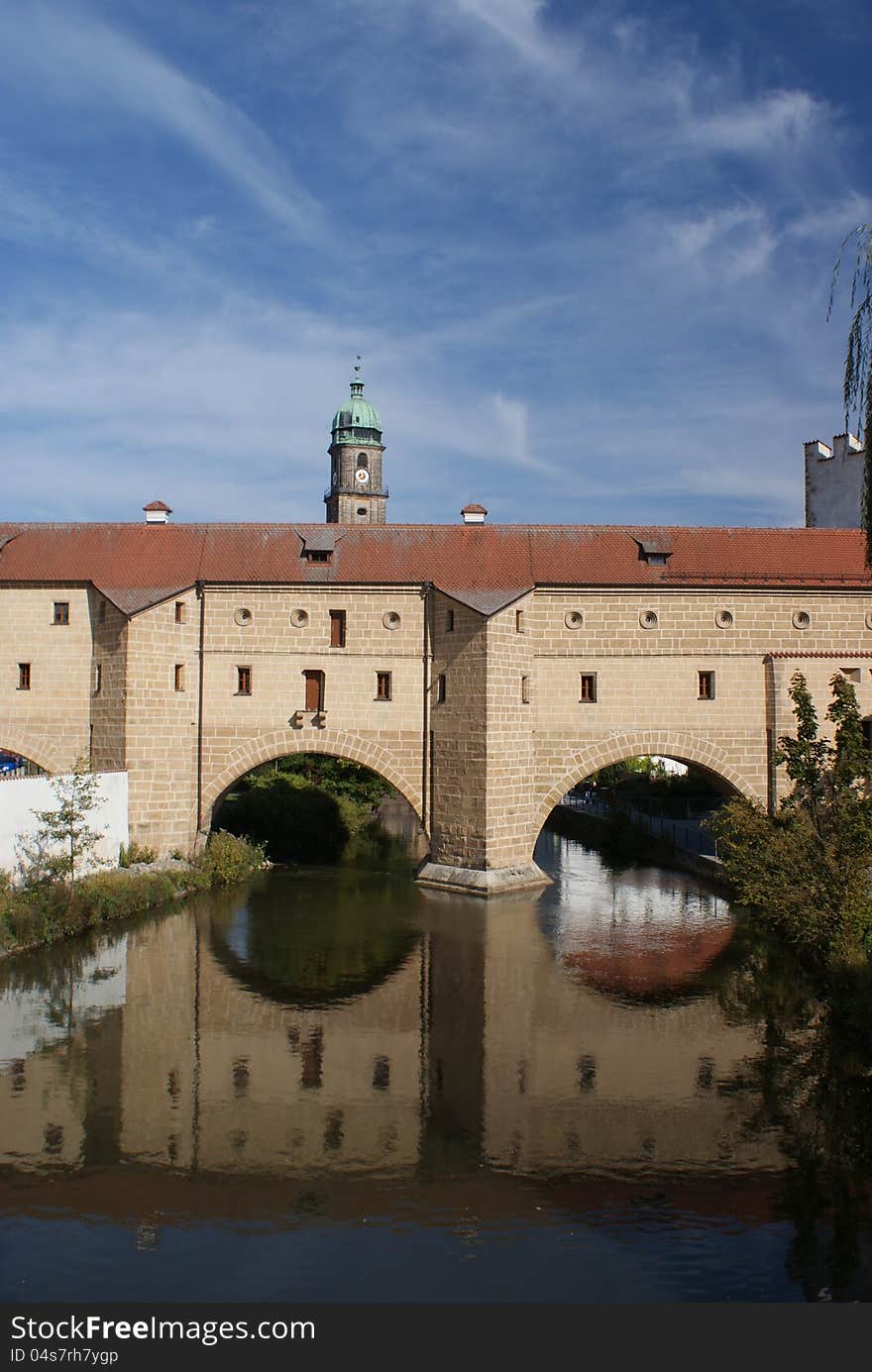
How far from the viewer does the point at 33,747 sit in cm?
2812

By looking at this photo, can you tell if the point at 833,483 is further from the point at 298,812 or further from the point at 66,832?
the point at 66,832

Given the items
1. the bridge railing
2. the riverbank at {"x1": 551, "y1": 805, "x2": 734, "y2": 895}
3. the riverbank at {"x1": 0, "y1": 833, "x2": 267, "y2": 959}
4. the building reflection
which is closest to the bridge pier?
the riverbank at {"x1": 551, "y1": 805, "x2": 734, "y2": 895}

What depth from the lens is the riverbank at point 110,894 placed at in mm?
20703

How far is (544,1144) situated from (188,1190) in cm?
410

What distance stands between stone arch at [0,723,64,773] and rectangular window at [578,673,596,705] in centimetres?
1385

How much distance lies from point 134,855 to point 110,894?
3.09m

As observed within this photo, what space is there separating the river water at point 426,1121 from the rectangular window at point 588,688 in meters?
7.43

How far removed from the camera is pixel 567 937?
22219 millimetres

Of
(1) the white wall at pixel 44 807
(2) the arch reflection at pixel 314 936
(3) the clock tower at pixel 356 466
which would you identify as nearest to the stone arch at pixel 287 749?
(1) the white wall at pixel 44 807

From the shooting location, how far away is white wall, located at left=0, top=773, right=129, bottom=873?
2245cm

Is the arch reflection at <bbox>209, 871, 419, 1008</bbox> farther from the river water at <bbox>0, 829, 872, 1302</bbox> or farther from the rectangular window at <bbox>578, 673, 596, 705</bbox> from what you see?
the rectangular window at <bbox>578, 673, 596, 705</bbox>

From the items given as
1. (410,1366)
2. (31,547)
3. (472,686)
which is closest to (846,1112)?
(410,1366)

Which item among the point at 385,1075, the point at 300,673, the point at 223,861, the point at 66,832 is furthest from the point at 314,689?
the point at 385,1075

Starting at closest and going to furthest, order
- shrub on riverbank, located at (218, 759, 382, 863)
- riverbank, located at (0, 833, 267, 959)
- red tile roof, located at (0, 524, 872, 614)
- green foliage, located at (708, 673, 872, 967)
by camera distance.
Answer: green foliage, located at (708, 673, 872, 967) → riverbank, located at (0, 833, 267, 959) → red tile roof, located at (0, 524, 872, 614) → shrub on riverbank, located at (218, 759, 382, 863)
